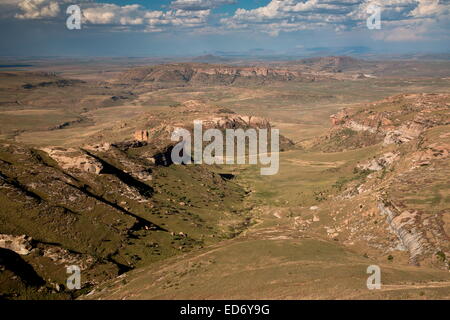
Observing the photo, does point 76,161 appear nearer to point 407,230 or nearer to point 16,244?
point 16,244

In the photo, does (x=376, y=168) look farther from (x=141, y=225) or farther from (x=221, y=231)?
(x=141, y=225)

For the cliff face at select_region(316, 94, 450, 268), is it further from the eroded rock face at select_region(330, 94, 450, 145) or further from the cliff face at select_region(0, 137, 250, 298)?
the cliff face at select_region(0, 137, 250, 298)

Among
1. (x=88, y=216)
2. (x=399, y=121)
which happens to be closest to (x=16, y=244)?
(x=88, y=216)

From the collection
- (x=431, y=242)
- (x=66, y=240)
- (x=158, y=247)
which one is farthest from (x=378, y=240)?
(x=66, y=240)

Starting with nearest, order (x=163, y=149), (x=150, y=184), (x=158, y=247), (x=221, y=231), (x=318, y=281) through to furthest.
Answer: (x=318, y=281), (x=158, y=247), (x=221, y=231), (x=150, y=184), (x=163, y=149)

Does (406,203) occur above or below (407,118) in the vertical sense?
below

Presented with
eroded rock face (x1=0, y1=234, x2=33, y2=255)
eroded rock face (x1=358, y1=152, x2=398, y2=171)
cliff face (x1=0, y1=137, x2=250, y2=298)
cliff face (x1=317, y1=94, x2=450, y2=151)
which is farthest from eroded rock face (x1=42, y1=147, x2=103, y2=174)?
cliff face (x1=317, y1=94, x2=450, y2=151)

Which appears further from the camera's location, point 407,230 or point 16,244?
point 407,230
